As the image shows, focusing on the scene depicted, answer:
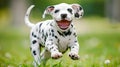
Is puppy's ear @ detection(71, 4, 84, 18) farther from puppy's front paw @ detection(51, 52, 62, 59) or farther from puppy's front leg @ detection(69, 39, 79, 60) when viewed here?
puppy's front paw @ detection(51, 52, 62, 59)

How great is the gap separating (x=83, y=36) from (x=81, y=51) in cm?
313

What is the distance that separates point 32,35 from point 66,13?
107cm

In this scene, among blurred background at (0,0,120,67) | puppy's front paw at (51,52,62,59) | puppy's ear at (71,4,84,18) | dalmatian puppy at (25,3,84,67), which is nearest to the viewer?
puppy's front paw at (51,52,62,59)

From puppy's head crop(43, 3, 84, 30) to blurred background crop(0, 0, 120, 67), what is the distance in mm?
764

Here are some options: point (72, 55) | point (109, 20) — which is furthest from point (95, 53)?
point (109, 20)

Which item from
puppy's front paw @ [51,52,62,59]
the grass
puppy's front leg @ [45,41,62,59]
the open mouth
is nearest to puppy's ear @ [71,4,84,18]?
the open mouth

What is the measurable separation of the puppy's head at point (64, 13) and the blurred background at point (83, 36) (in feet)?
2.51

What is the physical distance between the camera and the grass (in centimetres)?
841

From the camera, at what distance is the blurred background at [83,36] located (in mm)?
8906

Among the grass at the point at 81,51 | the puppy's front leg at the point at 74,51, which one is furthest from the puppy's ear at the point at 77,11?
the grass at the point at 81,51

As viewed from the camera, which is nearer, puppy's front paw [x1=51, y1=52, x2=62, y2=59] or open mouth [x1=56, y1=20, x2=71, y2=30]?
puppy's front paw [x1=51, y1=52, x2=62, y2=59]

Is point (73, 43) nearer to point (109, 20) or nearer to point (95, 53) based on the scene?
point (95, 53)

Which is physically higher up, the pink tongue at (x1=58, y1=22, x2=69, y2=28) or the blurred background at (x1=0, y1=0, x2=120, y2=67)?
the pink tongue at (x1=58, y1=22, x2=69, y2=28)

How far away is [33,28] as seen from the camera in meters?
7.79
